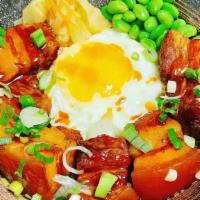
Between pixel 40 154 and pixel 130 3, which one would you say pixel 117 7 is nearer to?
pixel 130 3

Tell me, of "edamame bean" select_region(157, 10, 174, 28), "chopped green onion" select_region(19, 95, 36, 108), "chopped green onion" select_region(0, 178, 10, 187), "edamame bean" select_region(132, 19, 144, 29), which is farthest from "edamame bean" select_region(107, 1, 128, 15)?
"chopped green onion" select_region(0, 178, 10, 187)

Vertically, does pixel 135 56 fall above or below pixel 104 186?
above

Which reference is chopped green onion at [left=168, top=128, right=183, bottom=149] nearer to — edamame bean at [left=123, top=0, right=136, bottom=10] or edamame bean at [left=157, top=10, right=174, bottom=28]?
edamame bean at [left=157, top=10, right=174, bottom=28]

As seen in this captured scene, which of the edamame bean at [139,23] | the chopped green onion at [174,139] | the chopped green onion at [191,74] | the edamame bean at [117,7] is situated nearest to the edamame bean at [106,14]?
the edamame bean at [117,7]

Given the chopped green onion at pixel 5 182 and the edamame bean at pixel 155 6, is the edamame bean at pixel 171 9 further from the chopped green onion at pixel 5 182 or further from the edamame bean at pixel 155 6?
the chopped green onion at pixel 5 182

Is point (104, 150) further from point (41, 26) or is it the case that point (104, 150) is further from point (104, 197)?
point (41, 26)

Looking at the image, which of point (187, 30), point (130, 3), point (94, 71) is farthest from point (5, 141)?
point (187, 30)

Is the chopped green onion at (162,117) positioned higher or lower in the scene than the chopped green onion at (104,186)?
higher
